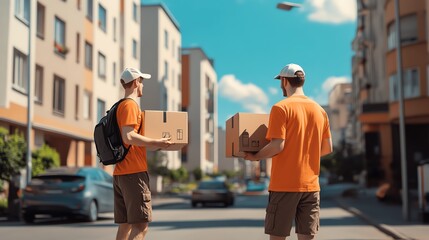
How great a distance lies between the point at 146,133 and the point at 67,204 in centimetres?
1022

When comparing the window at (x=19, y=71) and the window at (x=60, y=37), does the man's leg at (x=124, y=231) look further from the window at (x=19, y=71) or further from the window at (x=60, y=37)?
the window at (x=60, y=37)

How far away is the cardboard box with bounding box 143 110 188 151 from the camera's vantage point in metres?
5.42

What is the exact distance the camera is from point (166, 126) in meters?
5.45

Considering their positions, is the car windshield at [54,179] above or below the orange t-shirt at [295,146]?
below

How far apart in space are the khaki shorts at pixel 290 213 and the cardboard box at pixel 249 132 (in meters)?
0.48

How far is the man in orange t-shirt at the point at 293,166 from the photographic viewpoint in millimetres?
4879

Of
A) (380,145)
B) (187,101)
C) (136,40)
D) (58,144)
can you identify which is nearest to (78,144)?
(58,144)

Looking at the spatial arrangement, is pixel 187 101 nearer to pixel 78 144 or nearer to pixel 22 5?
pixel 78 144

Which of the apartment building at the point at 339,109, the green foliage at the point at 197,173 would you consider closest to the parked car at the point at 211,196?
the green foliage at the point at 197,173

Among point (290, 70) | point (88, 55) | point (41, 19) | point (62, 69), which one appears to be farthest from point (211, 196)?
point (290, 70)

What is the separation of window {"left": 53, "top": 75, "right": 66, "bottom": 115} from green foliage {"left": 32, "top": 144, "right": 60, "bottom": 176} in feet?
17.9

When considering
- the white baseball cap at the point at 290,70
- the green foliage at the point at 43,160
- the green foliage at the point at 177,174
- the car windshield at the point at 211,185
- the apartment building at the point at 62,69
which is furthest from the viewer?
the green foliage at the point at 177,174

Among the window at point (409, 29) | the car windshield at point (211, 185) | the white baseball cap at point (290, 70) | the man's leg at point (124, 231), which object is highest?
the window at point (409, 29)

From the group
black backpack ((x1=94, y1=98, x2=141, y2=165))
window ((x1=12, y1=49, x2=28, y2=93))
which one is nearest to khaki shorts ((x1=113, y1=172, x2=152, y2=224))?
black backpack ((x1=94, y1=98, x2=141, y2=165))
